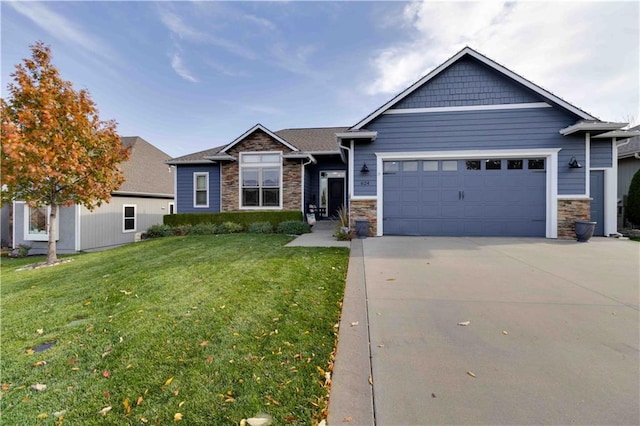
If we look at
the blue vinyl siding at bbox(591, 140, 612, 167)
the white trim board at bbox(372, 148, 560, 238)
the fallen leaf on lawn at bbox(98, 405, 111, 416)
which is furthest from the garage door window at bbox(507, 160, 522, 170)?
the fallen leaf on lawn at bbox(98, 405, 111, 416)

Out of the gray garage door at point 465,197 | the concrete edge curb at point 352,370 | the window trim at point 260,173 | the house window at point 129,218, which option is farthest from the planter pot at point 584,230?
the house window at point 129,218

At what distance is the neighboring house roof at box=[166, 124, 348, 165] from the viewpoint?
12.6m

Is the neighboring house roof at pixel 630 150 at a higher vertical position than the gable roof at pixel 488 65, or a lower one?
lower

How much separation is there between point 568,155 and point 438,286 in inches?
320

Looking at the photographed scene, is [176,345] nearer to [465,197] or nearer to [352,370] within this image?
[352,370]

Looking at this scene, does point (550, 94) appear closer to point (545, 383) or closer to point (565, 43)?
point (565, 43)

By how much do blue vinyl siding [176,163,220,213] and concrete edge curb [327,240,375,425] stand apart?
11656mm

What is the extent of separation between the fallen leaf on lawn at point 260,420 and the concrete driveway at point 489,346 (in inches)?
16.4

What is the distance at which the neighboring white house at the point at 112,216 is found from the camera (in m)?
12.6

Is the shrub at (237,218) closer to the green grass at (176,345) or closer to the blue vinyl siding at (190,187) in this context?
the blue vinyl siding at (190,187)

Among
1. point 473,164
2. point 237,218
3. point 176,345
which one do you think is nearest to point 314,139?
point 237,218

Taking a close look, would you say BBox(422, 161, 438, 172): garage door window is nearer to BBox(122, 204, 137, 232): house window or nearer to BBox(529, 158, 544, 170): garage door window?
BBox(529, 158, 544, 170): garage door window

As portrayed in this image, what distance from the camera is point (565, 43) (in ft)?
26.3

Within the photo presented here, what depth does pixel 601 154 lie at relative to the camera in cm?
916
